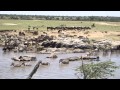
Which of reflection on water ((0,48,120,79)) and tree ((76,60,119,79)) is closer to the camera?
tree ((76,60,119,79))

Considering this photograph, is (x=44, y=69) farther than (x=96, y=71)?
Yes

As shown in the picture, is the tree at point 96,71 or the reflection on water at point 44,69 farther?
the reflection on water at point 44,69

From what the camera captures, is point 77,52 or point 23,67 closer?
point 23,67

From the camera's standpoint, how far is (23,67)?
1227 centimetres

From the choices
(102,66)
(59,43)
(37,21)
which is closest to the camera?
(102,66)

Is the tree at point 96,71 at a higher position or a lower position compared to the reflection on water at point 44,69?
higher

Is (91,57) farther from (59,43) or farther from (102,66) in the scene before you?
(102,66)

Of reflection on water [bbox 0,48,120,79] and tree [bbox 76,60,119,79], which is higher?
tree [bbox 76,60,119,79]

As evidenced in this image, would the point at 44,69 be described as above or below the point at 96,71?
below
